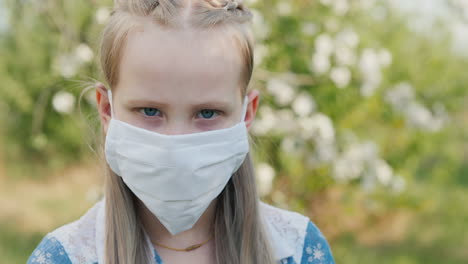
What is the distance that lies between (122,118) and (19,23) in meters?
3.80

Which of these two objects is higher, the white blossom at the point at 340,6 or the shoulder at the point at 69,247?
the shoulder at the point at 69,247

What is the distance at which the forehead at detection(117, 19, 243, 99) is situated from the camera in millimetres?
1627

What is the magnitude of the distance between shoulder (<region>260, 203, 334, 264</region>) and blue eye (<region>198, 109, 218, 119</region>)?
49 centimetres

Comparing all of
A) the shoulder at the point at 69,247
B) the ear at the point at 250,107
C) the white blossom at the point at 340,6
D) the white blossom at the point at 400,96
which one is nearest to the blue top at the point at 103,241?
the shoulder at the point at 69,247

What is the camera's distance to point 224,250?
6.32ft

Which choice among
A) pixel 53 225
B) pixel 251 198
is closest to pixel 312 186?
pixel 53 225

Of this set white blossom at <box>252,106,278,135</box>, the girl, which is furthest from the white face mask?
white blossom at <box>252,106,278,135</box>

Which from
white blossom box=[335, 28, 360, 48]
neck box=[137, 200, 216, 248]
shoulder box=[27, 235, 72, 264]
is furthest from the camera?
white blossom box=[335, 28, 360, 48]

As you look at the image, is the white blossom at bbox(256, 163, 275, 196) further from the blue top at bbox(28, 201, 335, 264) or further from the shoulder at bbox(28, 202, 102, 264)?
the shoulder at bbox(28, 202, 102, 264)

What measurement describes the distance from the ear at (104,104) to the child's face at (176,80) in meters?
0.10

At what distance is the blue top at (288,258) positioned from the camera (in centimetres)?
178

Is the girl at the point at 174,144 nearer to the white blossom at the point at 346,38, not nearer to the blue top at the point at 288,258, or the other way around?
the blue top at the point at 288,258

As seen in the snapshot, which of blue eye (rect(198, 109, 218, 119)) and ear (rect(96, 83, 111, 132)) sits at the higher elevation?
blue eye (rect(198, 109, 218, 119))

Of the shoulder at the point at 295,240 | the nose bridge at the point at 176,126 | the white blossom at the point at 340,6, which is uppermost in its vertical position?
the nose bridge at the point at 176,126
